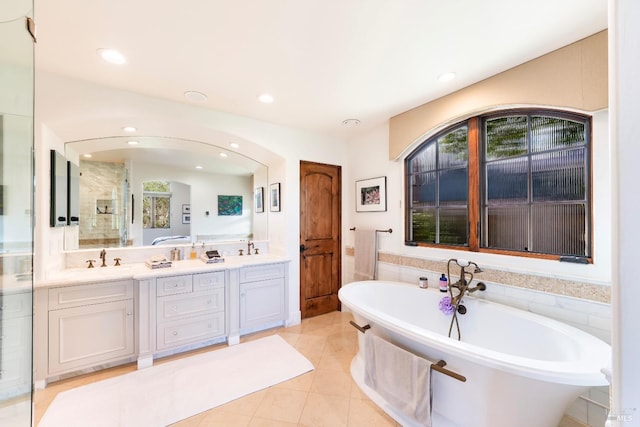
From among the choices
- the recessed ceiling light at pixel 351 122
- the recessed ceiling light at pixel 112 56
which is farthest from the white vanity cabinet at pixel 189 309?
the recessed ceiling light at pixel 351 122

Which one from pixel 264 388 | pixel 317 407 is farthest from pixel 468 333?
pixel 264 388

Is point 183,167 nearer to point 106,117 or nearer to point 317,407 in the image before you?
point 106,117

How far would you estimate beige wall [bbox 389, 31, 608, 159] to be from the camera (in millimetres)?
1700

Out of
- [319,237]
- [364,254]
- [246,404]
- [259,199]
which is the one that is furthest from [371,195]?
[246,404]

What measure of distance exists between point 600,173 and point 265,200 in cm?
331

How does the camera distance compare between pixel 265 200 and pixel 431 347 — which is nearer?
pixel 431 347

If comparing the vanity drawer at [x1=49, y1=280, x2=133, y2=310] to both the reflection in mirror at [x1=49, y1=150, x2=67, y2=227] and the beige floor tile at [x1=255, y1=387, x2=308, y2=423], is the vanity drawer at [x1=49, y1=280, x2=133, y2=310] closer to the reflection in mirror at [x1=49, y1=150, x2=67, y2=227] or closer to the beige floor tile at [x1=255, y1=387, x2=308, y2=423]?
the reflection in mirror at [x1=49, y1=150, x2=67, y2=227]

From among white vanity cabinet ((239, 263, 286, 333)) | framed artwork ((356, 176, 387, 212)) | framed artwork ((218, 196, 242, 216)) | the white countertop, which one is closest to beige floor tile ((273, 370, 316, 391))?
white vanity cabinet ((239, 263, 286, 333))

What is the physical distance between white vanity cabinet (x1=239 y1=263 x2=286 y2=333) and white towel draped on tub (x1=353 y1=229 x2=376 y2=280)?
960 mm

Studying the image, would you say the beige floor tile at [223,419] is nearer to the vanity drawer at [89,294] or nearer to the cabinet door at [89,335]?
the cabinet door at [89,335]

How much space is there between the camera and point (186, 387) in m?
2.15

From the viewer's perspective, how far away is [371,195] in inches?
138

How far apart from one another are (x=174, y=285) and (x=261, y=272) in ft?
3.01

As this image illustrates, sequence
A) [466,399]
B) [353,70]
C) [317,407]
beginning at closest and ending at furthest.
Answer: [466,399] → [317,407] → [353,70]
